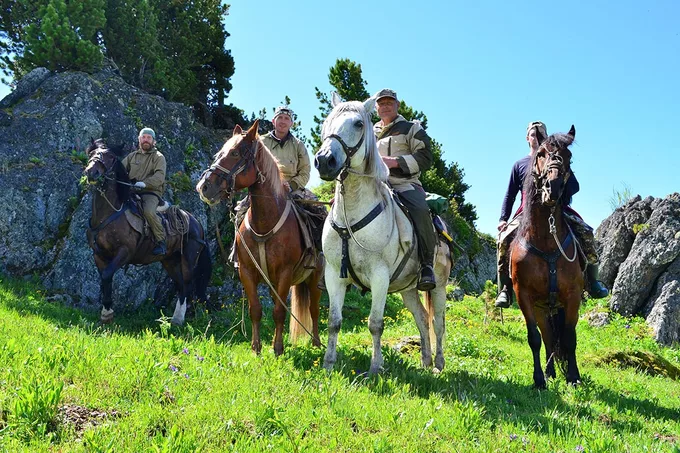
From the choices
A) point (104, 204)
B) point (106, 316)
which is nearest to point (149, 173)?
point (104, 204)

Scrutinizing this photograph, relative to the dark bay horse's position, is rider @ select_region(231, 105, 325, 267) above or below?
above

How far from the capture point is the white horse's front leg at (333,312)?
6.05 m

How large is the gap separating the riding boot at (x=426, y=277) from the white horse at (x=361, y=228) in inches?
12.9

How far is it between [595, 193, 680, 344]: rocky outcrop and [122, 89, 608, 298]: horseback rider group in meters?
9.57

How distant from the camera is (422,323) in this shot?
7.91 metres

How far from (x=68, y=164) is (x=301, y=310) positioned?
33.2ft

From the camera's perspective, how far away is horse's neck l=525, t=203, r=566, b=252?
688 cm

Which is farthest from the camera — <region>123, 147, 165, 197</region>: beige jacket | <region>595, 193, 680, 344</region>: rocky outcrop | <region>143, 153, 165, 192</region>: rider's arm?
<region>595, 193, 680, 344</region>: rocky outcrop

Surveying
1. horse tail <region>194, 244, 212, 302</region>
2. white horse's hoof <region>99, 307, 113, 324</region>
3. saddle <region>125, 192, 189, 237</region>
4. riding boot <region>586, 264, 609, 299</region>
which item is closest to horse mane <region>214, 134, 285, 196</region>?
saddle <region>125, 192, 189, 237</region>

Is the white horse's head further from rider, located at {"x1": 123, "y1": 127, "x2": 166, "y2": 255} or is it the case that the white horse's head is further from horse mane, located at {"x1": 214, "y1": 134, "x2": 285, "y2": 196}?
rider, located at {"x1": 123, "y1": 127, "x2": 166, "y2": 255}

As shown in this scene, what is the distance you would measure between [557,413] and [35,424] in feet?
15.3

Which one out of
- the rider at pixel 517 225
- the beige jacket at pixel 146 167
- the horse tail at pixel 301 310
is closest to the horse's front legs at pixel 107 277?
Result: the beige jacket at pixel 146 167

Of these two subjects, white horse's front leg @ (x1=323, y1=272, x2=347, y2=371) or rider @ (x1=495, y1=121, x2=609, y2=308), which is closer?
white horse's front leg @ (x1=323, y1=272, x2=347, y2=371)

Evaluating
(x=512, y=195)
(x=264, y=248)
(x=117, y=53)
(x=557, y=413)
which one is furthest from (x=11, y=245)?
(x=557, y=413)
